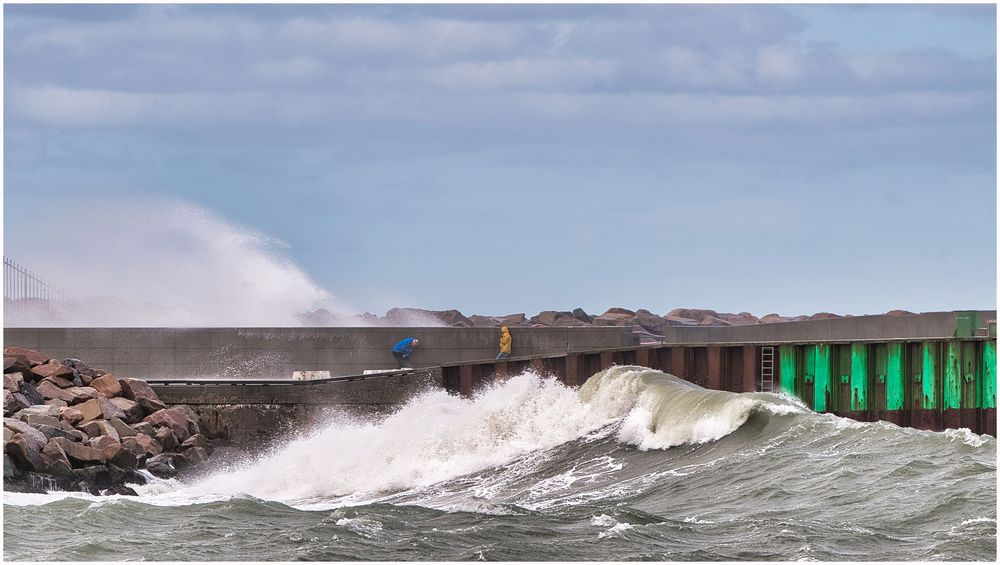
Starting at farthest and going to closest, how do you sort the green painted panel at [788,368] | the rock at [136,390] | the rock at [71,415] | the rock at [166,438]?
1. the rock at [136,390]
2. the rock at [166,438]
3. the rock at [71,415]
4. the green painted panel at [788,368]

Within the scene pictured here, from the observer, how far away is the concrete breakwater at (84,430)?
20219 mm

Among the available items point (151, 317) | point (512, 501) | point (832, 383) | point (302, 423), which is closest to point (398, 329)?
point (302, 423)

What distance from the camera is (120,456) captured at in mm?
21297

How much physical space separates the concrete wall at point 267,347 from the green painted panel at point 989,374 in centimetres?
838

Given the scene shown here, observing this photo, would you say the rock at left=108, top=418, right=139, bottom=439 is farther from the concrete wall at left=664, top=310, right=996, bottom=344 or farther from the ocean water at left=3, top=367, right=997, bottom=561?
Answer: the concrete wall at left=664, top=310, right=996, bottom=344

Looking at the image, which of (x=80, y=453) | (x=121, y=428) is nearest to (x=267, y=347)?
(x=121, y=428)

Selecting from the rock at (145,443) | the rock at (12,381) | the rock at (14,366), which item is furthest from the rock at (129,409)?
the rock at (14,366)

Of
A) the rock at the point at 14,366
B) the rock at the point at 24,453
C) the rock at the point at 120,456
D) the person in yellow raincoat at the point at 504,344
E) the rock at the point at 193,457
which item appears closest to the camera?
the rock at the point at 24,453

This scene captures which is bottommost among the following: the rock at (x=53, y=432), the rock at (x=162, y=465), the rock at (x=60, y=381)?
the rock at (x=162, y=465)

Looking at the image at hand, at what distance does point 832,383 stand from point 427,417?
22.9 feet

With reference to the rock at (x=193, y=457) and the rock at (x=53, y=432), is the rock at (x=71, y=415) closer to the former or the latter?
the rock at (x=53, y=432)

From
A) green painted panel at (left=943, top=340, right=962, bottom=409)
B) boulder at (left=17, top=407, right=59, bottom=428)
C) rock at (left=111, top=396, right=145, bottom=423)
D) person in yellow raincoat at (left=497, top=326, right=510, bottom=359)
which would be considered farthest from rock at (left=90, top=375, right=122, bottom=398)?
green painted panel at (left=943, top=340, right=962, bottom=409)

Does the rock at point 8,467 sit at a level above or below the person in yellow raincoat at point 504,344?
below

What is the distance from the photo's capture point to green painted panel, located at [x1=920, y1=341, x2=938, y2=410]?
2062 centimetres
